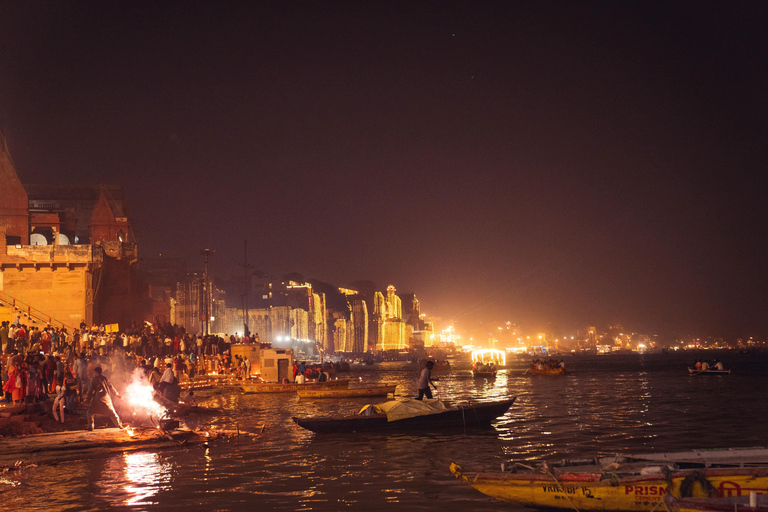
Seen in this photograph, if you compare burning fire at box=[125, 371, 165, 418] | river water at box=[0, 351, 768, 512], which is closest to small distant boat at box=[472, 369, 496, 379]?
river water at box=[0, 351, 768, 512]

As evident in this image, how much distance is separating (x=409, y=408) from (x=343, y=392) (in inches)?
691

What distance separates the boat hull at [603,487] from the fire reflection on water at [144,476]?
626 centimetres

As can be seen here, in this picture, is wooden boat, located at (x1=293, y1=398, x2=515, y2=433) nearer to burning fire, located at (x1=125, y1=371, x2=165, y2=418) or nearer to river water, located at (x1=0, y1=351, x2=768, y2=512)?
river water, located at (x1=0, y1=351, x2=768, y2=512)

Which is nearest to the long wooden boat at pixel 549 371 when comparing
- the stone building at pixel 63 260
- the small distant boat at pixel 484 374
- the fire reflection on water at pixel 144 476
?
the small distant boat at pixel 484 374

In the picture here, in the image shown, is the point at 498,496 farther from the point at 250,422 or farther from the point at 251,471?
the point at 250,422

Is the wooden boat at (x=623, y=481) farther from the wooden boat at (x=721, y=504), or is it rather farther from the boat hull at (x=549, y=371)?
the boat hull at (x=549, y=371)

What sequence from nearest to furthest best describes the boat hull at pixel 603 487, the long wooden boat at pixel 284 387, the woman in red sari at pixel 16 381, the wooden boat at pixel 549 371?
the boat hull at pixel 603 487, the woman in red sari at pixel 16 381, the long wooden boat at pixel 284 387, the wooden boat at pixel 549 371

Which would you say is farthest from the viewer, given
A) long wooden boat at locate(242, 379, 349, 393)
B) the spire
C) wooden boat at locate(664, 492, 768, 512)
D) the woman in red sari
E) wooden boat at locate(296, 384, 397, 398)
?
the spire

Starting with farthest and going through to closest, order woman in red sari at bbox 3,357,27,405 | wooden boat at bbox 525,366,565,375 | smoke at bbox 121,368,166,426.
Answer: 1. wooden boat at bbox 525,366,565,375
2. smoke at bbox 121,368,166,426
3. woman in red sari at bbox 3,357,27,405

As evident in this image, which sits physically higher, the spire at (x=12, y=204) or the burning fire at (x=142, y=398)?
the spire at (x=12, y=204)

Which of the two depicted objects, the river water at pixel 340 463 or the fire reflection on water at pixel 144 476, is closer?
the river water at pixel 340 463

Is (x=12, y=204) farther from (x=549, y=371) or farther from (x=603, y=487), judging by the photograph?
(x=549, y=371)

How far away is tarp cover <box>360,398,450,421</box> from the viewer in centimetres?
1934

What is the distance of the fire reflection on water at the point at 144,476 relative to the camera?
1221 cm
